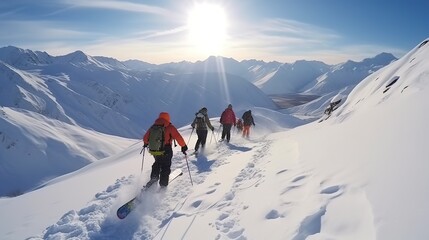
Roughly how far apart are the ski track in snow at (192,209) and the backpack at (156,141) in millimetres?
1111

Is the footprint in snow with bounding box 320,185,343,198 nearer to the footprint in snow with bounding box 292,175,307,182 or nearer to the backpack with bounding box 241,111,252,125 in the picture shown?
the footprint in snow with bounding box 292,175,307,182

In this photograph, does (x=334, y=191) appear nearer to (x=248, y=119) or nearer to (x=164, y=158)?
(x=164, y=158)

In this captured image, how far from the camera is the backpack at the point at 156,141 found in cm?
976

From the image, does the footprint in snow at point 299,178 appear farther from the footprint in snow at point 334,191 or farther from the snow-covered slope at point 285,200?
the footprint in snow at point 334,191

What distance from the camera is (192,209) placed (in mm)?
8016

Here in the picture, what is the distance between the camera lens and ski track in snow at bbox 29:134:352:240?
5938mm

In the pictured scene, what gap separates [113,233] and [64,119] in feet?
575

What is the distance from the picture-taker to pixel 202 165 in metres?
13.2

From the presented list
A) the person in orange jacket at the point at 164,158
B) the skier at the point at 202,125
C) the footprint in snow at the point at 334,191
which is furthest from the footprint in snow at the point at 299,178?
the skier at the point at 202,125

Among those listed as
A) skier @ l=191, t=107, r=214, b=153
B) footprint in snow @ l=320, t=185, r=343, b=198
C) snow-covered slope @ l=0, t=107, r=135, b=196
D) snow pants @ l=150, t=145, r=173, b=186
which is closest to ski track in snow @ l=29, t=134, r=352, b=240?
footprint in snow @ l=320, t=185, r=343, b=198

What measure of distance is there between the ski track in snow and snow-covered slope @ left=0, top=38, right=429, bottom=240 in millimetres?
22

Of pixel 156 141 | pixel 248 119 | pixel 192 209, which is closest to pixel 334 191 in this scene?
pixel 192 209

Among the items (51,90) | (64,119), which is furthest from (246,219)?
(51,90)

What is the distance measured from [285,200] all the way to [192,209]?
2.44m
